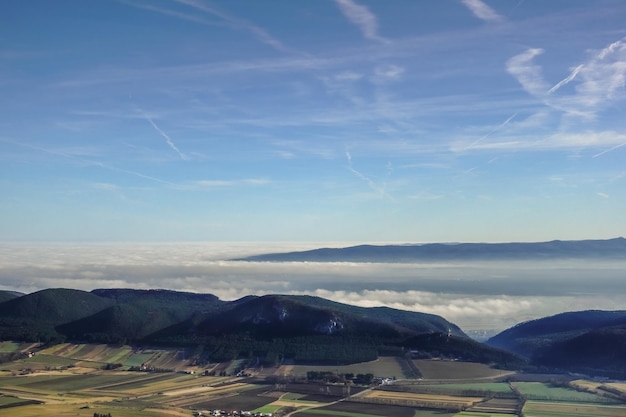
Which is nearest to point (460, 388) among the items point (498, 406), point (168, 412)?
point (498, 406)

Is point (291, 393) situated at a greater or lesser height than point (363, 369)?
lesser

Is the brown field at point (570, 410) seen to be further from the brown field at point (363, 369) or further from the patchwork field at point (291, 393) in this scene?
the brown field at point (363, 369)

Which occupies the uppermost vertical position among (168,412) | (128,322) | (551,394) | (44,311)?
(44,311)

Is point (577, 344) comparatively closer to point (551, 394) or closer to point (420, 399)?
point (551, 394)

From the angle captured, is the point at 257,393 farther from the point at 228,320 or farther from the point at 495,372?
the point at 228,320

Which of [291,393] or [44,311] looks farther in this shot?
[44,311]

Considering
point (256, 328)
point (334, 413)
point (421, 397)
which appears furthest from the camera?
point (256, 328)

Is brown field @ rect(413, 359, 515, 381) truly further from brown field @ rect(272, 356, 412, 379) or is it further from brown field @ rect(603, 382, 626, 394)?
brown field @ rect(603, 382, 626, 394)

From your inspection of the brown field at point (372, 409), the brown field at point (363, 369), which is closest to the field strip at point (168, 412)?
the brown field at point (372, 409)
